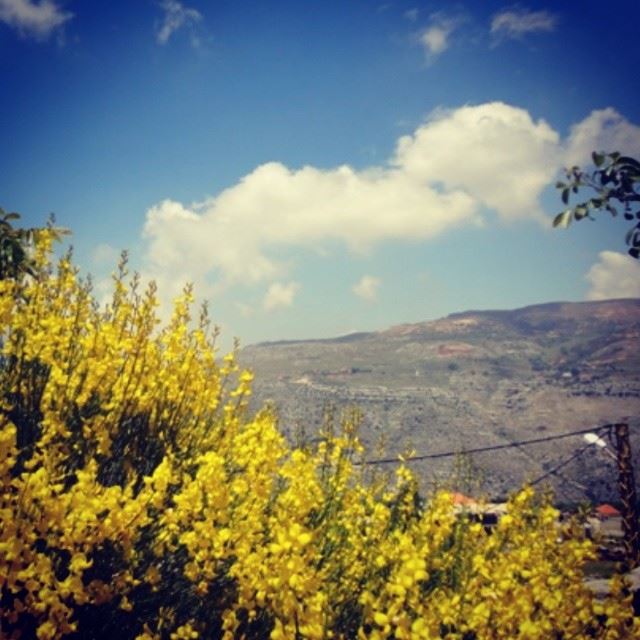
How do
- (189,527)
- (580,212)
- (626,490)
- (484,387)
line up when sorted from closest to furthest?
(580,212), (189,527), (626,490), (484,387)

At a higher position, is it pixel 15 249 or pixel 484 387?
pixel 15 249

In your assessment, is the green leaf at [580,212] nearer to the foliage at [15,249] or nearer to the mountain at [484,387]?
the foliage at [15,249]

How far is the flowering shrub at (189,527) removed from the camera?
241 cm

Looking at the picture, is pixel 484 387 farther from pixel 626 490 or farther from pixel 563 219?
pixel 563 219

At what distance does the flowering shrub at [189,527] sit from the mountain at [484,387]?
74.5 feet

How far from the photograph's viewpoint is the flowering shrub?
2.41 m

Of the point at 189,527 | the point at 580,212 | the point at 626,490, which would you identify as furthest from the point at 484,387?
the point at 580,212

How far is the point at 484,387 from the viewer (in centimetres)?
6362

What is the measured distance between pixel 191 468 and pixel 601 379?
224ft

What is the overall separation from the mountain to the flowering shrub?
74.5 feet

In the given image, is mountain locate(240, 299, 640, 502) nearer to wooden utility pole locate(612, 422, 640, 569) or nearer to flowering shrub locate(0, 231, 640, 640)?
wooden utility pole locate(612, 422, 640, 569)

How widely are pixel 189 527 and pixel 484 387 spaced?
6477cm

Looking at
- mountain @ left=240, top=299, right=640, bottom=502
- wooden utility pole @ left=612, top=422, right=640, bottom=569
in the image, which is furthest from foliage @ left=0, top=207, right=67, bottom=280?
mountain @ left=240, top=299, right=640, bottom=502

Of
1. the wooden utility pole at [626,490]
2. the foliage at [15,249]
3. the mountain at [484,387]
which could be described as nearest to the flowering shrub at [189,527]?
the foliage at [15,249]
